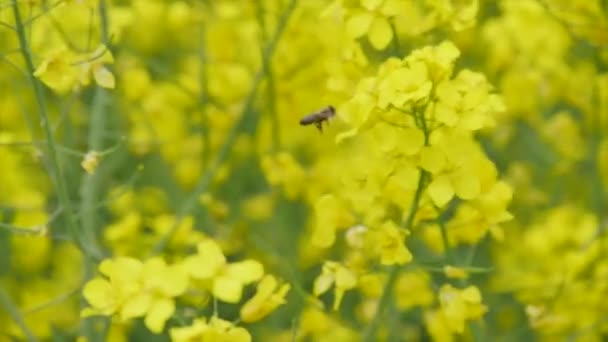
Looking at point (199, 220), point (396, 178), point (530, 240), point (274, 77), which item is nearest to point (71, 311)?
point (199, 220)

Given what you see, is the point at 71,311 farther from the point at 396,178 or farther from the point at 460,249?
the point at 396,178

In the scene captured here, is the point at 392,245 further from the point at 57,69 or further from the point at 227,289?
the point at 57,69

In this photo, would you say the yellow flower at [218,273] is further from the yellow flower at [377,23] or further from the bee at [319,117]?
the yellow flower at [377,23]

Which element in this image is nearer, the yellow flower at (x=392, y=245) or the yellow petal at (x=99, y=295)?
the yellow petal at (x=99, y=295)

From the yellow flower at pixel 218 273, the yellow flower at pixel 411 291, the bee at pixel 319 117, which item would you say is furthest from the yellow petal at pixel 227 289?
the yellow flower at pixel 411 291

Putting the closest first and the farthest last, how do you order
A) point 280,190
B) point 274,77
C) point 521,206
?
point 274,77, point 280,190, point 521,206

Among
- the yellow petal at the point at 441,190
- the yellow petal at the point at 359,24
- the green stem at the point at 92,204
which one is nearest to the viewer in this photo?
the yellow petal at the point at 441,190

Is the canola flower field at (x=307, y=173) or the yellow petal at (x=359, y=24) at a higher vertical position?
the yellow petal at (x=359, y=24)

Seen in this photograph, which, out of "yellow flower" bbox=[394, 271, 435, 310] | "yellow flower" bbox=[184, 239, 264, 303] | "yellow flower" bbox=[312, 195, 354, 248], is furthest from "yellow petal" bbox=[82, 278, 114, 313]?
"yellow flower" bbox=[394, 271, 435, 310]
